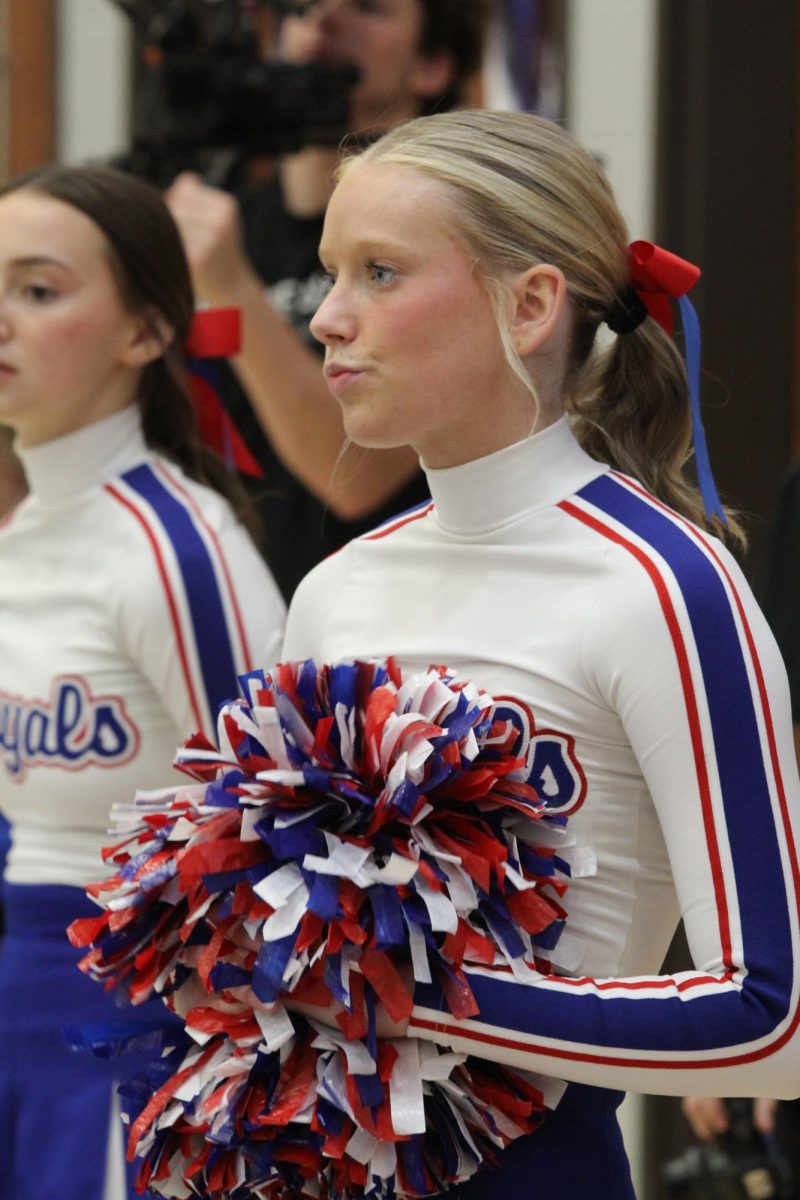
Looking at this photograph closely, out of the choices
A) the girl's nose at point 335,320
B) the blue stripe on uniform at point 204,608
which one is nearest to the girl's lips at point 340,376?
the girl's nose at point 335,320

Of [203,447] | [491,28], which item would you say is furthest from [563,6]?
[203,447]

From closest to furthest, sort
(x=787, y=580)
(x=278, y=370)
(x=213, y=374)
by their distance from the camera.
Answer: (x=787, y=580), (x=213, y=374), (x=278, y=370)

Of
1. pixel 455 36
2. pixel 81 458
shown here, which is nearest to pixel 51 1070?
pixel 81 458

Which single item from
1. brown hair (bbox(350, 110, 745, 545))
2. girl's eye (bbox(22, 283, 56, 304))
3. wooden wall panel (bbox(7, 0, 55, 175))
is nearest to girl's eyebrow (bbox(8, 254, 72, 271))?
girl's eye (bbox(22, 283, 56, 304))

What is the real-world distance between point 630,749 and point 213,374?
923 mm

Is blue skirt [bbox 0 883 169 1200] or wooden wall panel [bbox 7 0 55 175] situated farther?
wooden wall panel [bbox 7 0 55 175]

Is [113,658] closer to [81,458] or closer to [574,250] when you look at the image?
[81,458]

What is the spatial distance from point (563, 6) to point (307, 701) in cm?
218

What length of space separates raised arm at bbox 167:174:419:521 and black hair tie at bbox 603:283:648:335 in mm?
867

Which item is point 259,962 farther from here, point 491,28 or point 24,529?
point 491,28

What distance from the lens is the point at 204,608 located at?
5.69 ft

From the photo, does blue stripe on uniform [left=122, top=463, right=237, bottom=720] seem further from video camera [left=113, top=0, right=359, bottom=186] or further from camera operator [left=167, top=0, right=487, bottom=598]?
video camera [left=113, top=0, right=359, bottom=186]

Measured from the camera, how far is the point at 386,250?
4.20 ft

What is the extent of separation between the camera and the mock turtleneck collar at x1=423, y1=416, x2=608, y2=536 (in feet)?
→ 4.26
